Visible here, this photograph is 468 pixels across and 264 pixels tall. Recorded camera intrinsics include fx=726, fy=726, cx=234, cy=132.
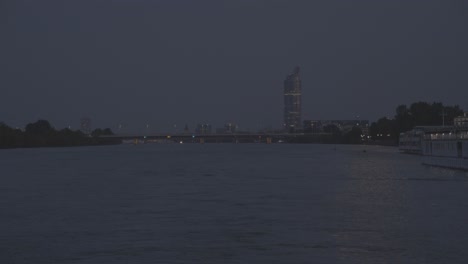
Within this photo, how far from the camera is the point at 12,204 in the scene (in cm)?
2872

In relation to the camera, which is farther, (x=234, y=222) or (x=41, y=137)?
(x=41, y=137)

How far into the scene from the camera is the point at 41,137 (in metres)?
151

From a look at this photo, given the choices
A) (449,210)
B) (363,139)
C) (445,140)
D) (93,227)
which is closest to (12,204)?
(93,227)

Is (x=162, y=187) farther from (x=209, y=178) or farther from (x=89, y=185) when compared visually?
(x=209, y=178)

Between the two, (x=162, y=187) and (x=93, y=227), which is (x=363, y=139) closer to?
(x=162, y=187)

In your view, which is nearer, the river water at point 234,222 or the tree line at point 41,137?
the river water at point 234,222

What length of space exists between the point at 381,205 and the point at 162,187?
43.7 feet

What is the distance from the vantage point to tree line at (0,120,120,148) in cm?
13325

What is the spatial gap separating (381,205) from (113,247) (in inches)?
516

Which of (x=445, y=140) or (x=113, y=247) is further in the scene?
(x=445, y=140)

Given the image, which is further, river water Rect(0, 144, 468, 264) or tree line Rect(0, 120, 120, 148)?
tree line Rect(0, 120, 120, 148)

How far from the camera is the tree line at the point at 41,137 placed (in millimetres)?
133250

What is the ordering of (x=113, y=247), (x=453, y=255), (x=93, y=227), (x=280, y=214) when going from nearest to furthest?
(x=453, y=255) → (x=113, y=247) → (x=93, y=227) → (x=280, y=214)

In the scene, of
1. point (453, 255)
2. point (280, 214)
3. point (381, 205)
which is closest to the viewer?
point (453, 255)
